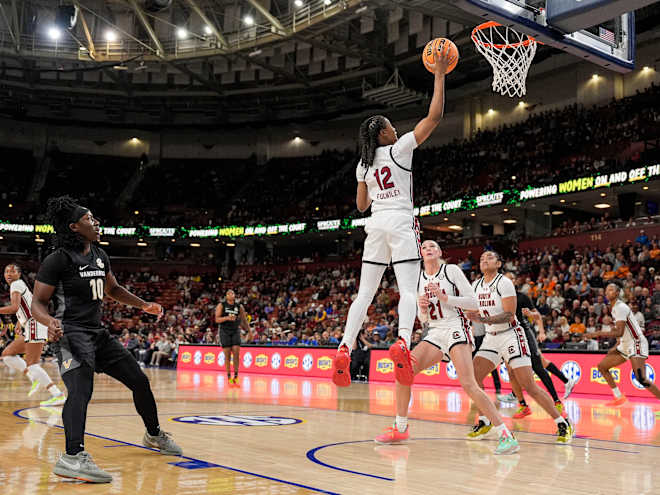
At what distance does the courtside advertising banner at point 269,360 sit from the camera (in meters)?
19.1

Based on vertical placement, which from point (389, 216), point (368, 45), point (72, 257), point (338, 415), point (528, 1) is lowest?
point (338, 415)

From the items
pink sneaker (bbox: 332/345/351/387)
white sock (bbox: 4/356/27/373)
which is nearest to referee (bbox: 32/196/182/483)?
pink sneaker (bbox: 332/345/351/387)

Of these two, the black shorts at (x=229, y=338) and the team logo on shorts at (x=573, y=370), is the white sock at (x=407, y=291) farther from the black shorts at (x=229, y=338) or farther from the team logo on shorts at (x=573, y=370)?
the team logo on shorts at (x=573, y=370)

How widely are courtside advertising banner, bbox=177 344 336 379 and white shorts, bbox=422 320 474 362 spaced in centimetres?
1210

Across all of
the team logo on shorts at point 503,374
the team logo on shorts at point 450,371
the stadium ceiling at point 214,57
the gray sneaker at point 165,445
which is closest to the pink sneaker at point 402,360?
the gray sneaker at point 165,445

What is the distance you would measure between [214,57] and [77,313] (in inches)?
1107

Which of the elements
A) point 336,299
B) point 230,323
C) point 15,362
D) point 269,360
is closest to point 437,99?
point 15,362

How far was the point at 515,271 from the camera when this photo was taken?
23750 millimetres

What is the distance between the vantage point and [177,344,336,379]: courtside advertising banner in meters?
19.1

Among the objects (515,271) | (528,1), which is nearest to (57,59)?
(515,271)

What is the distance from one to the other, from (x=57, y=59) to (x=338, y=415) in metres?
27.9

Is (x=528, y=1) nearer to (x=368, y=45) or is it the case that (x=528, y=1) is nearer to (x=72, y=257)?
(x=72, y=257)

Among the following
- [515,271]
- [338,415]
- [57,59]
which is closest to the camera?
[338,415]

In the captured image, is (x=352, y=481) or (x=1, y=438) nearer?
(x=352, y=481)
